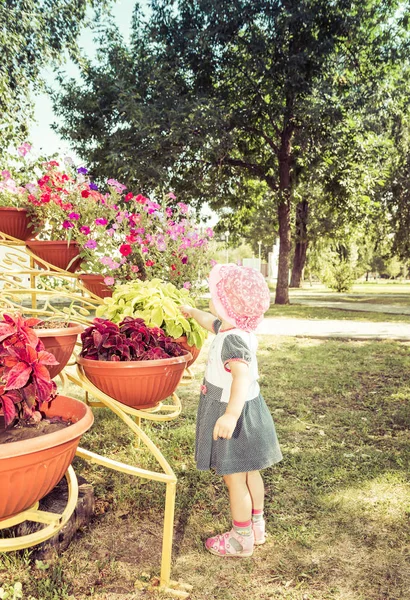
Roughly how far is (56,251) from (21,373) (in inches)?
96.1

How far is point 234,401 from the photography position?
2.24m

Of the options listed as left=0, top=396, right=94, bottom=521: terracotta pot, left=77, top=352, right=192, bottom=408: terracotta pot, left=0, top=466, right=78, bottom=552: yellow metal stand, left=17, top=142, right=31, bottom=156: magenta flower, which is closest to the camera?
left=0, top=396, right=94, bottom=521: terracotta pot

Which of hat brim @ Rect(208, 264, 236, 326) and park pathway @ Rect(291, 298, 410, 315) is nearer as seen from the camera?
hat brim @ Rect(208, 264, 236, 326)

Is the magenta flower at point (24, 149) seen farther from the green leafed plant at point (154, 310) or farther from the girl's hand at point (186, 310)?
the girl's hand at point (186, 310)

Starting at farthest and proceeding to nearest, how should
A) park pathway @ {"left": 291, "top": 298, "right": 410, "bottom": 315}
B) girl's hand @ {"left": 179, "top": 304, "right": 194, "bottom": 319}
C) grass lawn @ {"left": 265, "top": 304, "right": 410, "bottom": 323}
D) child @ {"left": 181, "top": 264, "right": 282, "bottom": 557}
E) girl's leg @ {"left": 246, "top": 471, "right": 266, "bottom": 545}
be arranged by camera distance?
park pathway @ {"left": 291, "top": 298, "right": 410, "bottom": 315} → grass lawn @ {"left": 265, "top": 304, "right": 410, "bottom": 323} → girl's hand @ {"left": 179, "top": 304, "right": 194, "bottom": 319} → girl's leg @ {"left": 246, "top": 471, "right": 266, "bottom": 545} → child @ {"left": 181, "top": 264, "right": 282, "bottom": 557}

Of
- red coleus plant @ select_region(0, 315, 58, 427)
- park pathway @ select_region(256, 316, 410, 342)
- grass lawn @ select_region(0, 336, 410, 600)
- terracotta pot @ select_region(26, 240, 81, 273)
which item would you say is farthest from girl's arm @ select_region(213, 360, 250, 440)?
park pathway @ select_region(256, 316, 410, 342)

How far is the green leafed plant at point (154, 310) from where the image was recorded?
2.69 meters

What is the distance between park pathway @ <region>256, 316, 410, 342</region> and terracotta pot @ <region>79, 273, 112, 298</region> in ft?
19.8

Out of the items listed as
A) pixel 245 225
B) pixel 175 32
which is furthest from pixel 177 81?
pixel 245 225

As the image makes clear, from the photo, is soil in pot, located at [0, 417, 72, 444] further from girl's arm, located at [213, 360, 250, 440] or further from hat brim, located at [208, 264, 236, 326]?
hat brim, located at [208, 264, 236, 326]

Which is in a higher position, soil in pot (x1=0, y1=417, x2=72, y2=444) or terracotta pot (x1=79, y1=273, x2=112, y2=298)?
terracotta pot (x1=79, y1=273, x2=112, y2=298)

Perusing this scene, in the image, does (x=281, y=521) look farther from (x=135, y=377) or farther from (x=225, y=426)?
(x=135, y=377)

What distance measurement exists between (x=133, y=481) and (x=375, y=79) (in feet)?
48.8

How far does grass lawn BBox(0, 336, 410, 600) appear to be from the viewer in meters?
2.13
